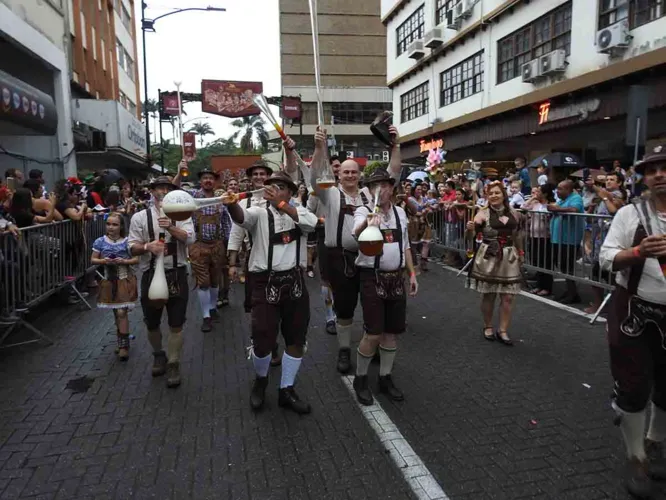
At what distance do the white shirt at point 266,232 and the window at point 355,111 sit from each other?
5844 centimetres

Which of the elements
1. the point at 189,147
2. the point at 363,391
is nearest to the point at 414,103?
the point at 189,147

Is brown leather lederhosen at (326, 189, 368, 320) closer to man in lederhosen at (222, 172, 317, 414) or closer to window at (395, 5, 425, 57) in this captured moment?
man in lederhosen at (222, 172, 317, 414)

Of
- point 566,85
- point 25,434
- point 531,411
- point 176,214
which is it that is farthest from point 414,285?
point 566,85

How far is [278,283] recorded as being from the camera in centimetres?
411

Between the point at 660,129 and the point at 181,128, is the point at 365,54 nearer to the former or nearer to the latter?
the point at 660,129

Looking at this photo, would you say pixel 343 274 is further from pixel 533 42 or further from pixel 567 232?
pixel 533 42

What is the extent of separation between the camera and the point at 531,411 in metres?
4.13

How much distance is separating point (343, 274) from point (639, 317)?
2.64 meters

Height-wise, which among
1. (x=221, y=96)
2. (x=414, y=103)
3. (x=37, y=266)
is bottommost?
(x=37, y=266)

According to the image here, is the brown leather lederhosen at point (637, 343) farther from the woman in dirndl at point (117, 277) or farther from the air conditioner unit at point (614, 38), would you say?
the air conditioner unit at point (614, 38)

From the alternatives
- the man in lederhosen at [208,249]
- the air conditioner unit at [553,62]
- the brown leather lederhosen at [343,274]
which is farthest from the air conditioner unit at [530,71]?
the brown leather lederhosen at [343,274]

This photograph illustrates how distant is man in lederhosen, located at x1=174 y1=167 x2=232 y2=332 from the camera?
693cm

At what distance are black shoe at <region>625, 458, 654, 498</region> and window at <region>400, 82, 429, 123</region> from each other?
2636 centimetres

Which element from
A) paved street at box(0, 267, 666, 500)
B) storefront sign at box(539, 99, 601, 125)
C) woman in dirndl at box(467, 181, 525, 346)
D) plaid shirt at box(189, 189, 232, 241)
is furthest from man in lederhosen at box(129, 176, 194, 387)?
storefront sign at box(539, 99, 601, 125)
